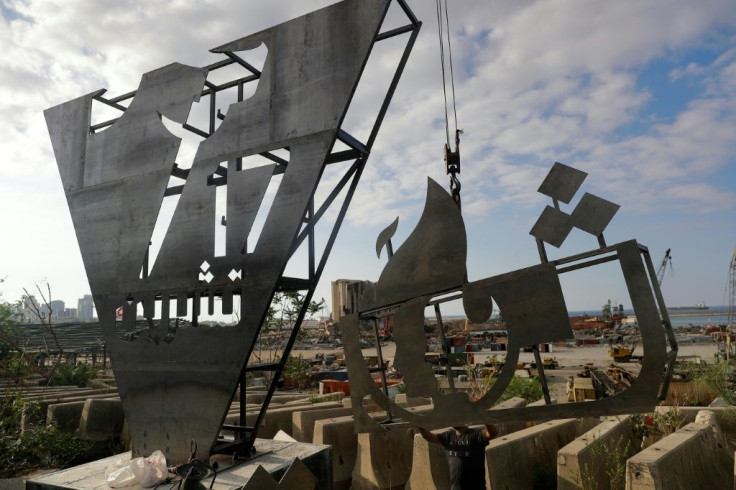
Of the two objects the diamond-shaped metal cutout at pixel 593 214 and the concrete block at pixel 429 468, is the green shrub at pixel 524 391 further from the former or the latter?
the diamond-shaped metal cutout at pixel 593 214

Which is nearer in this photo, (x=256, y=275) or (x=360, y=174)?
(x=256, y=275)

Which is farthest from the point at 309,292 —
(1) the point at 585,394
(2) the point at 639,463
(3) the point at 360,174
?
(1) the point at 585,394

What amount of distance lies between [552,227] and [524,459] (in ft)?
11.9

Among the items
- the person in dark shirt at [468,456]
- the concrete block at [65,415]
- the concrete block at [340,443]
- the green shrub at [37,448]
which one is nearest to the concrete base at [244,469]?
the concrete block at [340,443]

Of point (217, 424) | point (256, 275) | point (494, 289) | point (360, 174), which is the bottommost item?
point (217, 424)

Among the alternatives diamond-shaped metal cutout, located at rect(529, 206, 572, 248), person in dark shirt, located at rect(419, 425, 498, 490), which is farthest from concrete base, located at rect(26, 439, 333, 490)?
diamond-shaped metal cutout, located at rect(529, 206, 572, 248)

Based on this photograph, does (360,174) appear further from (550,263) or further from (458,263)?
(550,263)

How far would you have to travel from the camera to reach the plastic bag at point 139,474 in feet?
17.8

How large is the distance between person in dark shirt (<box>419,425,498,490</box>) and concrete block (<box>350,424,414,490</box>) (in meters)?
1.69

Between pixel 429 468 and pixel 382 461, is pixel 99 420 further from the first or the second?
pixel 429 468

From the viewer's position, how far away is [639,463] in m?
4.85

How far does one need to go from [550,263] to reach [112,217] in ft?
20.6

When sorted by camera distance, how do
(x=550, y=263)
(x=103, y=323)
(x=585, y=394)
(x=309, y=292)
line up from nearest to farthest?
(x=550, y=263), (x=309, y=292), (x=103, y=323), (x=585, y=394)

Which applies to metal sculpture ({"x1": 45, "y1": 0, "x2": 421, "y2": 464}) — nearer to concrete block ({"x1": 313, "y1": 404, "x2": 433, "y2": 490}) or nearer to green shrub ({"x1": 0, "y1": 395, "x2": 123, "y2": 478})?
concrete block ({"x1": 313, "y1": 404, "x2": 433, "y2": 490})
